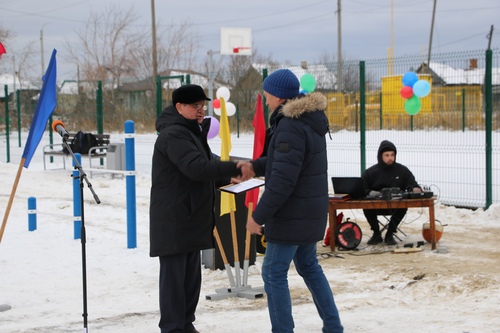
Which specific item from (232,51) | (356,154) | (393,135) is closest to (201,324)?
(393,135)

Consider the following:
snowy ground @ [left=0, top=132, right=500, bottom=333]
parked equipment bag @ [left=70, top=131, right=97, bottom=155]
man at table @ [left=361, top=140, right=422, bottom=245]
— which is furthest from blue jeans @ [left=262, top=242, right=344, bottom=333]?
parked equipment bag @ [left=70, top=131, right=97, bottom=155]

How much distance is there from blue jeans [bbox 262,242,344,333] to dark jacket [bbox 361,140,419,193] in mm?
4188

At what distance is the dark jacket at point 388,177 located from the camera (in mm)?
9430

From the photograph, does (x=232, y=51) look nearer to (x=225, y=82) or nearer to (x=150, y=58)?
(x=225, y=82)

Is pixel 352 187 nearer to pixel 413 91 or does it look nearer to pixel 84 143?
pixel 413 91

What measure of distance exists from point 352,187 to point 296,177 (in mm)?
4104

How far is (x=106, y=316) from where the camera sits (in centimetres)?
647

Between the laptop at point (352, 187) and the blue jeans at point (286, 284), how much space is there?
12.3 feet

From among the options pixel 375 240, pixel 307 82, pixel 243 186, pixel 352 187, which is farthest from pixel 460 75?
pixel 243 186

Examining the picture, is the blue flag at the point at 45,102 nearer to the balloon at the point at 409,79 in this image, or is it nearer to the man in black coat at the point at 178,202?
the man in black coat at the point at 178,202

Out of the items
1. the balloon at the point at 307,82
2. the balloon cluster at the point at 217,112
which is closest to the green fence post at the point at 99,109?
the balloon cluster at the point at 217,112

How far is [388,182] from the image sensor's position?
31.0ft

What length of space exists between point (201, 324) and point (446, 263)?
330 cm

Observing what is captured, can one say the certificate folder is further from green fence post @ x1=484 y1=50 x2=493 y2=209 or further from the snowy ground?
green fence post @ x1=484 y1=50 x2=493 y2=209
